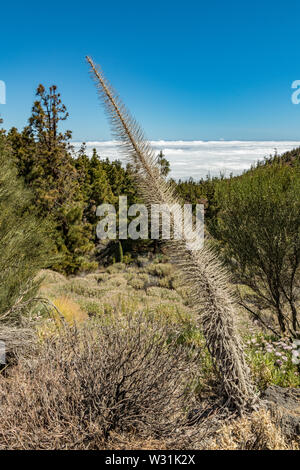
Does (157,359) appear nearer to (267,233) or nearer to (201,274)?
(201,274)

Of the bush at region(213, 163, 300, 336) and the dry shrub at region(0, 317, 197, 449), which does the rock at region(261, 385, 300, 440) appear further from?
the bush at region(213, 163, 300, 336)

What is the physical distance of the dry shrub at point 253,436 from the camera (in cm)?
249

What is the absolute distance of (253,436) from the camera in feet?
8.60

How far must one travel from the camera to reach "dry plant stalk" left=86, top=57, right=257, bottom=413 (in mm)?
2652

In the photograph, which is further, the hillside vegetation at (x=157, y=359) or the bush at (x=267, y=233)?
the bush at (x=267, y=233)

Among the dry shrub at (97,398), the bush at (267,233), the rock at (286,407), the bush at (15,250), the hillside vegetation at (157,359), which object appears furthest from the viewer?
the bush at (267,233)

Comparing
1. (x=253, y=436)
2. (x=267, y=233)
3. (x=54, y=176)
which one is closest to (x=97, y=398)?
(x=253, y=436)

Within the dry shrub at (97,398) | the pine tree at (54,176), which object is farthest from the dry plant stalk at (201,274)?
the pine tree at (54,176)

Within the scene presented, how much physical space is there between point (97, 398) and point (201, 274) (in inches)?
52.8

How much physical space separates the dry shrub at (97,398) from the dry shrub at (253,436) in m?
Answer: 0.37

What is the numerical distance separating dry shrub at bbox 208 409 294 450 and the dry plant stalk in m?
0.19

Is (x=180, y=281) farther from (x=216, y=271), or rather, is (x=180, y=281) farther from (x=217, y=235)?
(x=217, y=235)

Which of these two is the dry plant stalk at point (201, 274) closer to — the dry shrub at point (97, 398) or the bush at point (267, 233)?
the dry shrub at point (97, 398)
